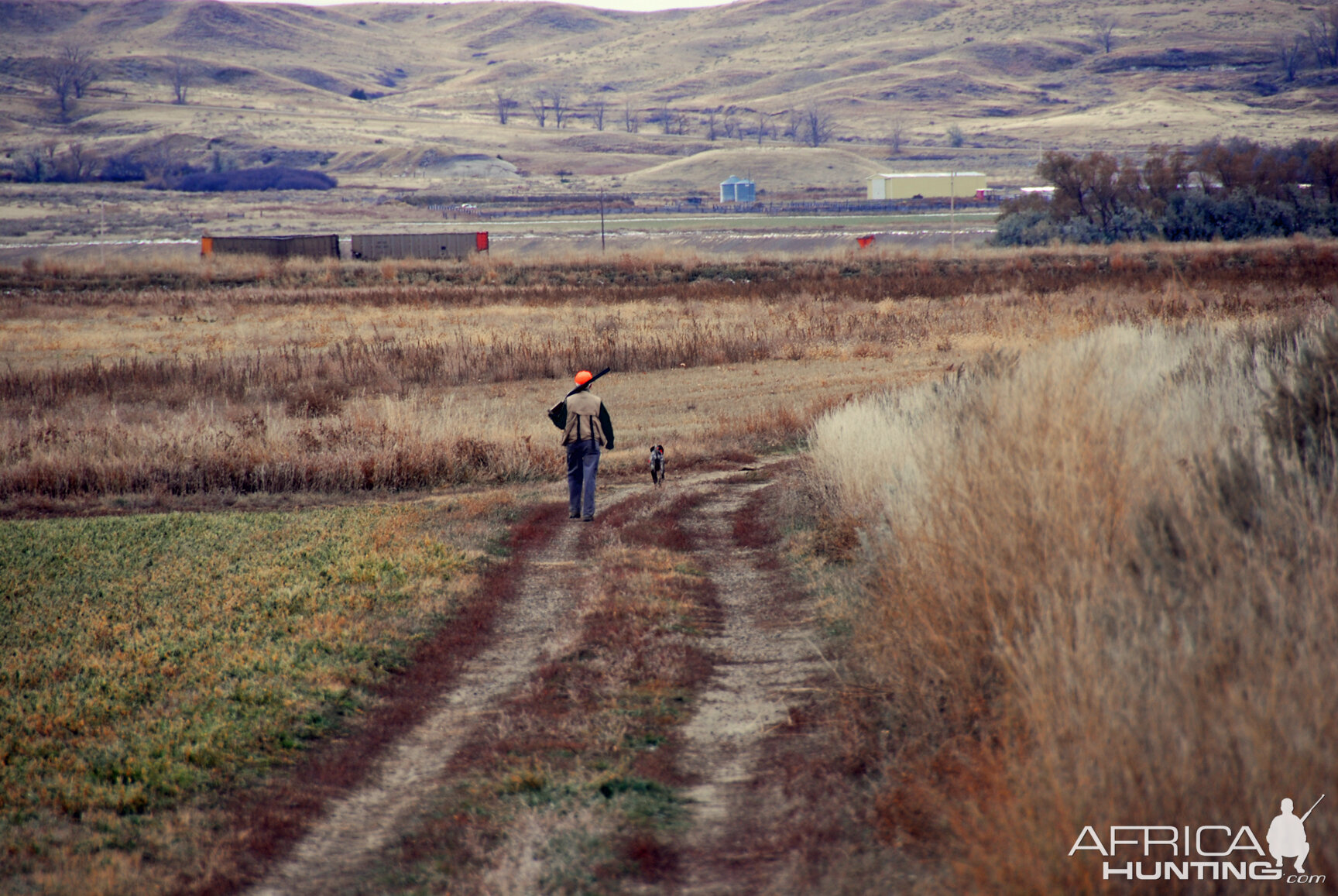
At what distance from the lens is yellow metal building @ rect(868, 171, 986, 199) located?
355 ft

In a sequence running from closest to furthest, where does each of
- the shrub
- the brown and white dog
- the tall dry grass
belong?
the tall dry grass < the brown and white dog < the shrub

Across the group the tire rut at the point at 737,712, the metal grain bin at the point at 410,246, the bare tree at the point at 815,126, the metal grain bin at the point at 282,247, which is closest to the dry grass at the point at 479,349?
the tire rut at the point at 737,712

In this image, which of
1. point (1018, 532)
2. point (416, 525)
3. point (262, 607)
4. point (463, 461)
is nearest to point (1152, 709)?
point (1018, 532)

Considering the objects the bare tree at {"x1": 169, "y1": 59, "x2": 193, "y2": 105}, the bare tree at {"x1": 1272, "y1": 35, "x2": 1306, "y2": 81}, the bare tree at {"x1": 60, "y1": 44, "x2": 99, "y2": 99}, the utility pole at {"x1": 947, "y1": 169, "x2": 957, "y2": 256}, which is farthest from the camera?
the bare tree at {"x1": 169, "y1": 59, "x2": 193, "y2": 105}

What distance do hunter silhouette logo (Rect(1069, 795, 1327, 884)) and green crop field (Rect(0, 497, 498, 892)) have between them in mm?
4230

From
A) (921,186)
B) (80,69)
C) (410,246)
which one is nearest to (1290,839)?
(410,246)

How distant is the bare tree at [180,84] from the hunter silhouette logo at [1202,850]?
638 feet

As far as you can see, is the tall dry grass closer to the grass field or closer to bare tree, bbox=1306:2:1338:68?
the grass field

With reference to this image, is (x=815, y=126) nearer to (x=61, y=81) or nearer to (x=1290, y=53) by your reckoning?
(x=1290, y=53)

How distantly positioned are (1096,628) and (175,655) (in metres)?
6.41

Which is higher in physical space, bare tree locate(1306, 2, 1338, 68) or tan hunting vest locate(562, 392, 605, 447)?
bare tree locate(1306, 2, 1338, 68)

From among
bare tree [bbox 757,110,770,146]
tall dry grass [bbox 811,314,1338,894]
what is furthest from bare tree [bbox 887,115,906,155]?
tall dry grass [bbox 811,314,1338,894]

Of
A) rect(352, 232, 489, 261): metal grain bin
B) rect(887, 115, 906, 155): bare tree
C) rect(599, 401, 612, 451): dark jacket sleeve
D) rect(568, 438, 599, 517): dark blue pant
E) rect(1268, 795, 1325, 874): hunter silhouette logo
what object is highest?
rect(887, 115, 906, 155): bare tree

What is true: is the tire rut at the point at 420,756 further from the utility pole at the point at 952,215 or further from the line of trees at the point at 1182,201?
the line of trees at the point at 1182,201
